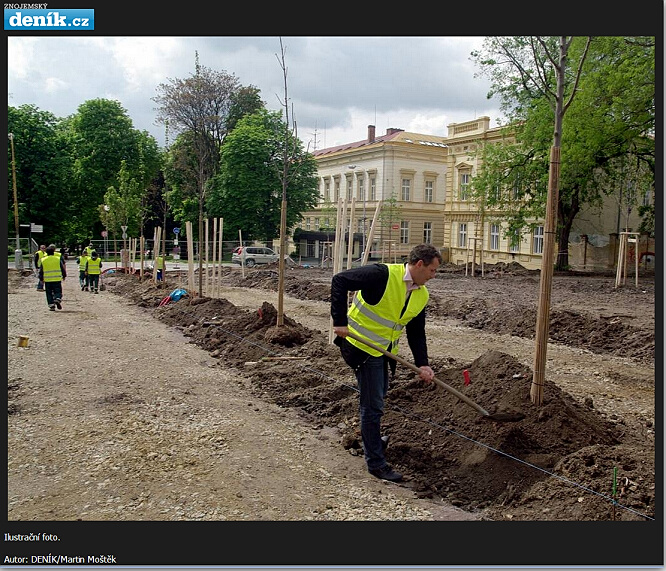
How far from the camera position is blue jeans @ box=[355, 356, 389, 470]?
4672 mm

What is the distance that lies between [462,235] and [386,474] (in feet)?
118

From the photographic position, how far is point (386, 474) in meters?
4.64

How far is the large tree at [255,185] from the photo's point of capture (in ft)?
130

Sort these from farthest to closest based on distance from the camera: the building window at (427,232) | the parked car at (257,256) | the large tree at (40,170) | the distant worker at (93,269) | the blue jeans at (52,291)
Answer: the building window at (427,232), the large tree at (40,170), the parked car at (257,256), the distant worker at (93,269), the blue jeans at (52,291)

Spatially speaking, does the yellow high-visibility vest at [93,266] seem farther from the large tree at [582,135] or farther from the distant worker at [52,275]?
the large tree at [582,135]

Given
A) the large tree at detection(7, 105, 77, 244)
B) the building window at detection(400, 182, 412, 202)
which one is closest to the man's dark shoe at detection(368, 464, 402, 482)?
the large tree at detection(7, 105, 77, 244)

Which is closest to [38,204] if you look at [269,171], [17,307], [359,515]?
[269,171]

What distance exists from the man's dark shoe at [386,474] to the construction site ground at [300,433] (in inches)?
3.0

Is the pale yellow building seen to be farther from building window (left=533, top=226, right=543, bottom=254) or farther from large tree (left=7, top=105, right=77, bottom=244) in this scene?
large tree (left=7, top=105, right=77, bottom=244)

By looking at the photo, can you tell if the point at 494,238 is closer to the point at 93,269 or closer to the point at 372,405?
the point at 93,269

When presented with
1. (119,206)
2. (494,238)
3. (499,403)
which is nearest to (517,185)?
(494,238)

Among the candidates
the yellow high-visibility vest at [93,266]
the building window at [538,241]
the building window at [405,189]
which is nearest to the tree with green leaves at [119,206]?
the yellow high-visibility vest at [93,266]

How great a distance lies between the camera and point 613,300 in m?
16.7

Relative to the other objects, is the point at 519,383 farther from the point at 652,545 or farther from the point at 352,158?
the point at 352,158
